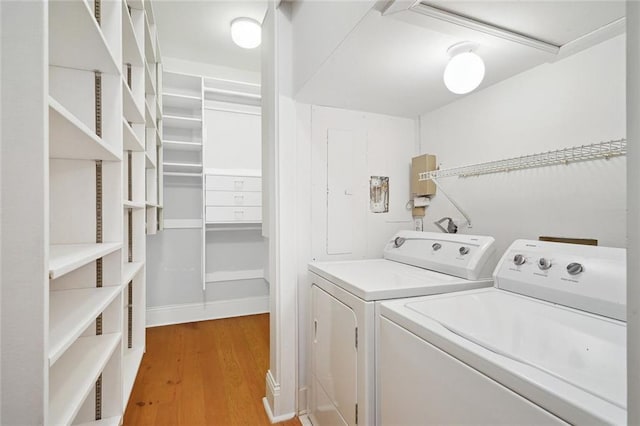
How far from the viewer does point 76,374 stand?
1.07 metres

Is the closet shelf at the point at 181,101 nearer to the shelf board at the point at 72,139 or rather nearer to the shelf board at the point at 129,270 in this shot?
the shelf board at the point at 129,270

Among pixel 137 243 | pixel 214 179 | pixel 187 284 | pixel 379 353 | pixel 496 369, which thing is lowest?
pixel 187 284

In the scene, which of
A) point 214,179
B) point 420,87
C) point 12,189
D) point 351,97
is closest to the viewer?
point 12,189

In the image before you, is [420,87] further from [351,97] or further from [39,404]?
[39,404]

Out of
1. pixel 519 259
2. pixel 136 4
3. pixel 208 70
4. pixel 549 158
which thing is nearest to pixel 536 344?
pixel 519 259

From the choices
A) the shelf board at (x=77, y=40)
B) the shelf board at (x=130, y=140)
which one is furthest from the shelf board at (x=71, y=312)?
the shelf board at (x=77, y=40)

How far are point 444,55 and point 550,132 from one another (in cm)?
58

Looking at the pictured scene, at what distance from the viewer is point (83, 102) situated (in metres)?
1.24

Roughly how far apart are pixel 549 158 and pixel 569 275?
1.75ft

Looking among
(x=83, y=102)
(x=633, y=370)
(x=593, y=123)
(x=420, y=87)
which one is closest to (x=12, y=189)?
(x=83, y=102)

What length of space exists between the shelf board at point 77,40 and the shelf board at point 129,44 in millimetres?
450

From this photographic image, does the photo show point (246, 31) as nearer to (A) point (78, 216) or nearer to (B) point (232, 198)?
(B) point (232, 198)

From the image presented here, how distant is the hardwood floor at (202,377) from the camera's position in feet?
6.05

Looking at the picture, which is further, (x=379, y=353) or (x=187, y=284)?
(x=187, y=284)
